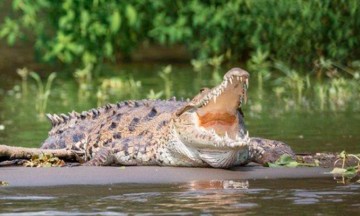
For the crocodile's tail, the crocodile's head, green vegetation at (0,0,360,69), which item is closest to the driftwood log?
the crocodile's tail

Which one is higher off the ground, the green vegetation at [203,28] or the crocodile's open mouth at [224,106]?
the green vegetation at [203,28]

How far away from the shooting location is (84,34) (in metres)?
24.7

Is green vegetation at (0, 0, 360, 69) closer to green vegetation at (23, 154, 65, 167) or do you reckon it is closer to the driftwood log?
the driftwood log

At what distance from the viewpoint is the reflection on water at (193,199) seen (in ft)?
28.1

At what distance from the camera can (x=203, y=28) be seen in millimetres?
26359

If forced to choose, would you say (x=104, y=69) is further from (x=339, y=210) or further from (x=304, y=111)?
(x=339, y=210)

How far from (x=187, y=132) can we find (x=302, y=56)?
42.7ft

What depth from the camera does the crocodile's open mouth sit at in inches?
400

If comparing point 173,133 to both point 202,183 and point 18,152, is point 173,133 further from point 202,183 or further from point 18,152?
point 18,152

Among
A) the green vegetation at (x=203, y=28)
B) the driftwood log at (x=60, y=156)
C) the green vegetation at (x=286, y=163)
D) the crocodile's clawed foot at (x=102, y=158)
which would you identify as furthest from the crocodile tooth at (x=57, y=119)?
the green vegetation at (x=203, y=28)

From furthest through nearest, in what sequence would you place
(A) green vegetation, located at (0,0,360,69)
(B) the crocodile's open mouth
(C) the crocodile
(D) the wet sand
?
(A) green vegetation, located at (0,0,360,69)
(C) the crocodile
(B) the crocodile's open mouth
(D) the wet sand

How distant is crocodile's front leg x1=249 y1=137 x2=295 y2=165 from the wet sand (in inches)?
12.3

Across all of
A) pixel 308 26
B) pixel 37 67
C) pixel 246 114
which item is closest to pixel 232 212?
pixel 246 114

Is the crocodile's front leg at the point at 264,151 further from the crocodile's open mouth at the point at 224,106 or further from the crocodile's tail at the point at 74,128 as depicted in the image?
the crocodile's tail at the point at 74,128
